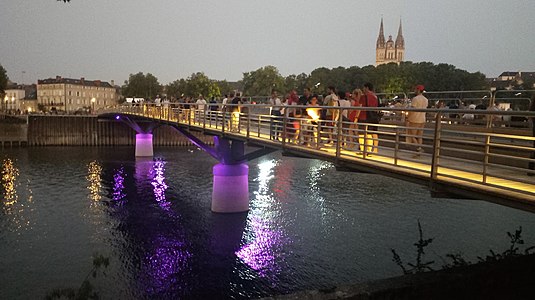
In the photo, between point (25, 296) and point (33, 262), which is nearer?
point (25, 296)

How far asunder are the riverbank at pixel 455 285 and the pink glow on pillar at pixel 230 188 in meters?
17.2

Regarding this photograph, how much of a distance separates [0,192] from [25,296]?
17975mm

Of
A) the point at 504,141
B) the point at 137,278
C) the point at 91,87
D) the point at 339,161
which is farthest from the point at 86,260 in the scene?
the point at 91,87

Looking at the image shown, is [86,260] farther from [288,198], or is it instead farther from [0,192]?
[0,192]

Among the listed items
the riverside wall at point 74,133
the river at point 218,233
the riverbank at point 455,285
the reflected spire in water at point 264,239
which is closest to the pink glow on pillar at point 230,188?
the river at point 218,233

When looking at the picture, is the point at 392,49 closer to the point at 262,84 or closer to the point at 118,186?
the point at 262,84

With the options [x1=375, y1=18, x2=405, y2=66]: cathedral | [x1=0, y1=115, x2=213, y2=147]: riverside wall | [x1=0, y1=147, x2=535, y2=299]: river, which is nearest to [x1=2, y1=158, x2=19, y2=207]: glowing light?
[x1=0, y1=147, x2=535, y2=299]: river

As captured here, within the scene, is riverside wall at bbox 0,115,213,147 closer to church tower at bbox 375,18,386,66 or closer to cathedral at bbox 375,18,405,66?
cathedral at bbox 375,18,405,66

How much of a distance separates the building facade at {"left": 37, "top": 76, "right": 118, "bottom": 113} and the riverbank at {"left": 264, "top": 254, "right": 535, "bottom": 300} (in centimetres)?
13349

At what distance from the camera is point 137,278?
14.9m

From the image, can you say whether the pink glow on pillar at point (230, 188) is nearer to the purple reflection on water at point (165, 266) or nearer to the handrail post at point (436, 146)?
the purple reflection on water at point (165, 266)

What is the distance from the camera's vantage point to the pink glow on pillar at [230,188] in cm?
2223

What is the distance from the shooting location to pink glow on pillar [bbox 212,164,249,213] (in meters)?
22.2

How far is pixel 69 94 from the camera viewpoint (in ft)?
439
